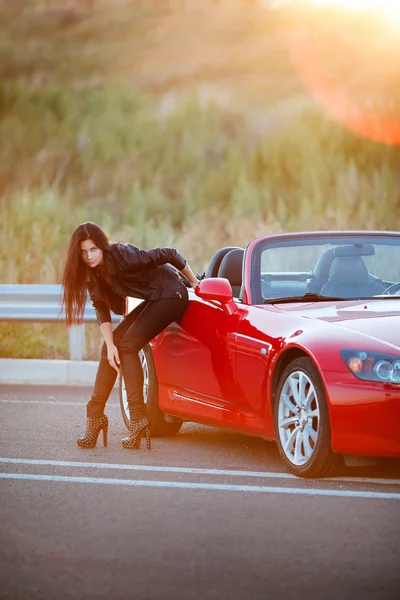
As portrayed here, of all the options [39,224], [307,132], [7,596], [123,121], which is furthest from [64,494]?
[123,121]

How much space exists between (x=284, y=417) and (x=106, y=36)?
4542cm

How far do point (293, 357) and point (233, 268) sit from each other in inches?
69.0

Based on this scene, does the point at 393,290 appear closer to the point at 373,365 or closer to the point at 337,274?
the point at 337,274

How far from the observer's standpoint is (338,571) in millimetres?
5961

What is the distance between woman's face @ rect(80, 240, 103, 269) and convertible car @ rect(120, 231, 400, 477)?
2.35 ft

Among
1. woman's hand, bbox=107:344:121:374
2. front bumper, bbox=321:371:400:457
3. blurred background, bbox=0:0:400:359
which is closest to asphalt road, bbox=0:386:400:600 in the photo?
front bumper, bbox=321:371:400:457

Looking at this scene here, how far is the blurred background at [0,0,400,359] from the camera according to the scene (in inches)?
821

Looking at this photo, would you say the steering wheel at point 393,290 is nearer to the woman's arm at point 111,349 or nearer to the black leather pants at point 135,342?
the black leather pants at point 135,342

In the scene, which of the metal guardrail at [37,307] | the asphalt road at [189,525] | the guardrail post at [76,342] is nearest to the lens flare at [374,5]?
the metal guardrail at [37,307]

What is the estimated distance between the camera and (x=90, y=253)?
9.78 m

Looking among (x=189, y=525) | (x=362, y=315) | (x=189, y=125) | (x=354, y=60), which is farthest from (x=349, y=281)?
(x=354, y=60)

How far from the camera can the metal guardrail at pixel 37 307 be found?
608 inches

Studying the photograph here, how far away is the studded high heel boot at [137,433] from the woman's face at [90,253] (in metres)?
1.05

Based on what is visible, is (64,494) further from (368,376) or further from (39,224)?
(39,224)
